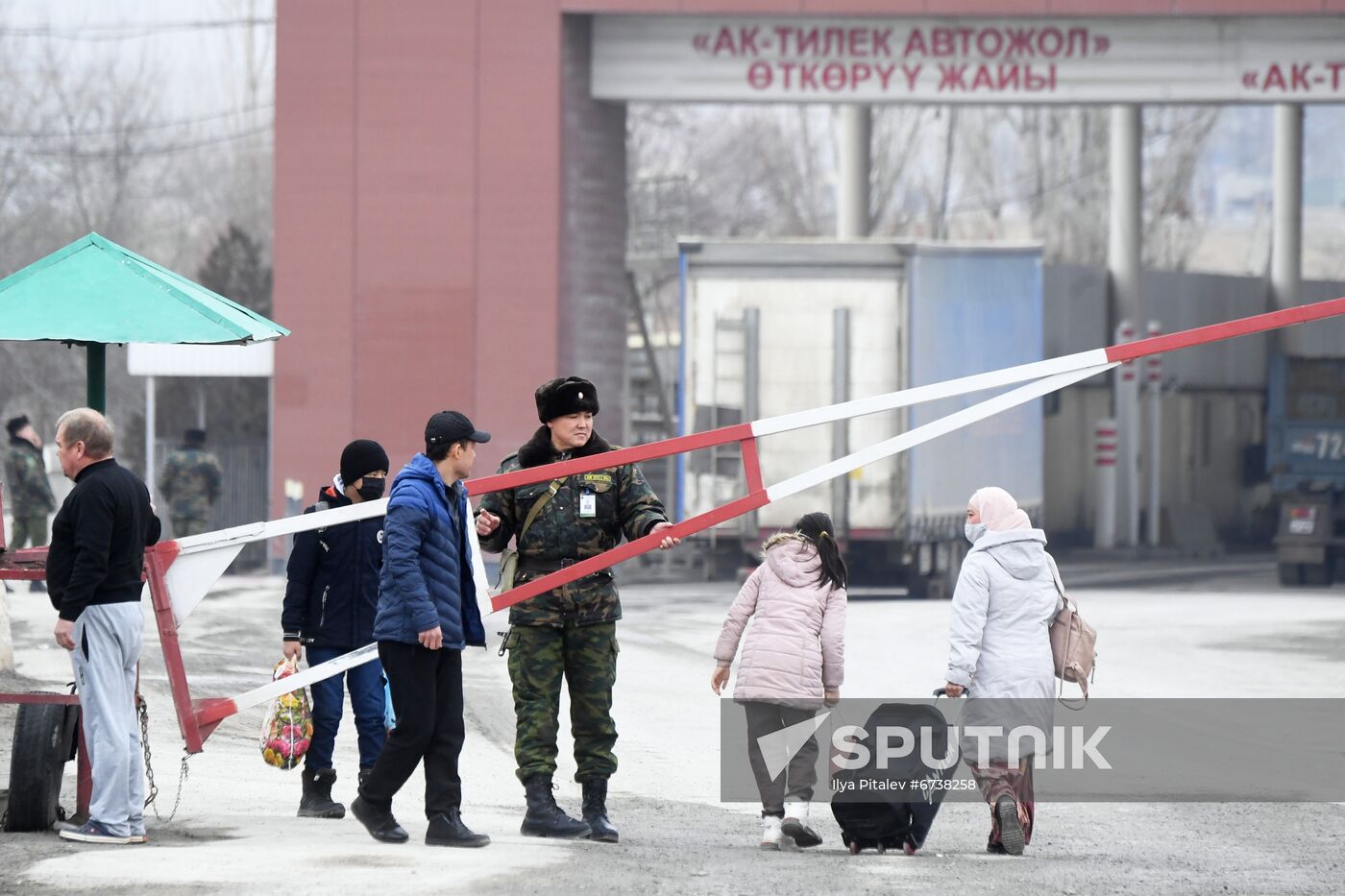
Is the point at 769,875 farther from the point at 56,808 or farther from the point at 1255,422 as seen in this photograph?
the point at 1255,422

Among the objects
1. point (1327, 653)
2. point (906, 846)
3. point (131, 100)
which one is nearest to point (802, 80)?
point (1327, 653)

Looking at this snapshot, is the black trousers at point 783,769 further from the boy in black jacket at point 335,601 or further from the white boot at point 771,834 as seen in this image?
the boy in black jacket at point 335,601

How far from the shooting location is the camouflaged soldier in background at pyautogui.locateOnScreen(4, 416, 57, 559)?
64.4 ft

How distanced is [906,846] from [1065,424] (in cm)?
2706

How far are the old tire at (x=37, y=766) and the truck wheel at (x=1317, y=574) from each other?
62.3 ft

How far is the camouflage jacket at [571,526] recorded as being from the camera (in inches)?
314

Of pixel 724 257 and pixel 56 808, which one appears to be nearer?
pixel 56 808

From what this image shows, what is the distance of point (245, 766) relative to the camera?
1003 cm

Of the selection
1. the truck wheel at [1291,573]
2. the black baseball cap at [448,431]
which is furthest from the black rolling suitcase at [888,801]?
the truck wheel at [1291,573]

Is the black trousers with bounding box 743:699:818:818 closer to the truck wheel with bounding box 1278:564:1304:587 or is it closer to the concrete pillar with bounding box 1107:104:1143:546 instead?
the truck wheel with bounding box 1278:564:1304:587

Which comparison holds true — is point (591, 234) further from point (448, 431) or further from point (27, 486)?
point (448, 431)

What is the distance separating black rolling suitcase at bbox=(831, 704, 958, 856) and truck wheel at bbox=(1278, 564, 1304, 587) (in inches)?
685

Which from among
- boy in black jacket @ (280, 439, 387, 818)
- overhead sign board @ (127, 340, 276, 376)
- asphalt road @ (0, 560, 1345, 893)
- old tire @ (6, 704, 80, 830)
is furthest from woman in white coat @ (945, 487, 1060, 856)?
overhead sign board @ (127, 340, 276, 376)

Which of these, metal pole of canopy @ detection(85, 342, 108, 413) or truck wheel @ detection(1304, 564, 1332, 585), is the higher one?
metal pole of canopy @ detection(85, 342, 108, 413)
